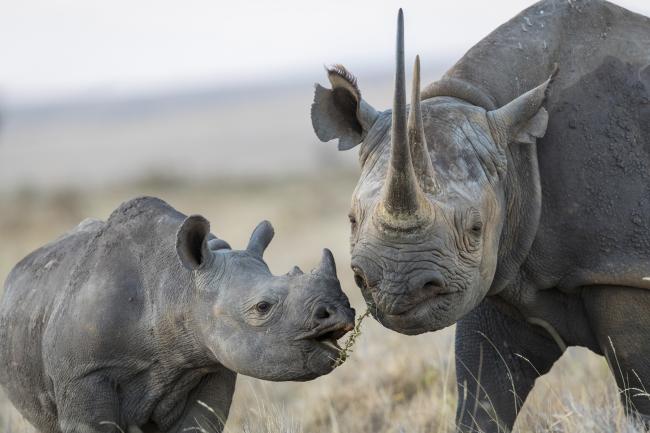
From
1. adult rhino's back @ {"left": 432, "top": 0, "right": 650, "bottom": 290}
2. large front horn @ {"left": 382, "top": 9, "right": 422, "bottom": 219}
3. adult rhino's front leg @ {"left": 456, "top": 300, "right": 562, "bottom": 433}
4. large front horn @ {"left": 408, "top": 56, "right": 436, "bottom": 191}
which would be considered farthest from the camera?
adult rhino's front leg @ {"left": 456, "top": 300, "right": 562, "bottom": 433}

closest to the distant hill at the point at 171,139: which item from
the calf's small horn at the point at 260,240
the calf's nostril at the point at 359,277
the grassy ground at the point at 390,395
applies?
the grassy ground at the point at 390,395

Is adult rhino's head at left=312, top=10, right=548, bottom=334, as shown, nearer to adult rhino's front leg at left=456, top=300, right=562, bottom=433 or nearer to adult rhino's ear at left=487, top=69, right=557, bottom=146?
adult rhino's ear at left=487, top=69, right=557, bottom=146

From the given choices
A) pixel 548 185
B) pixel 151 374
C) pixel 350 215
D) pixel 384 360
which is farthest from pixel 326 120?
pixel 384 360

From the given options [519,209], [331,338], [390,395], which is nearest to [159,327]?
[331,338]

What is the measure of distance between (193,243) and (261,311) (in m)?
0.57

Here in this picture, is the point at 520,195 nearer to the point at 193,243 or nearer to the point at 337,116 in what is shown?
the point at 337,116

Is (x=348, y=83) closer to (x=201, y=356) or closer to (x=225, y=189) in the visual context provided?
(x=201, y=356)

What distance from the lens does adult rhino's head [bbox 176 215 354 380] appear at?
566 centimetres

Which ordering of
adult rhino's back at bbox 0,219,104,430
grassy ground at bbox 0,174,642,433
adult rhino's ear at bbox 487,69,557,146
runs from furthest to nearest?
adult rhino's back at bbox 0,219,104,430
grassy ground at bbox 0,174,642,433
adult rhino's ear at bbox 487,69,557,146

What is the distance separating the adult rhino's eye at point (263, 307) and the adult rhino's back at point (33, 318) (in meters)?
1.20

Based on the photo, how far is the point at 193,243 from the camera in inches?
242

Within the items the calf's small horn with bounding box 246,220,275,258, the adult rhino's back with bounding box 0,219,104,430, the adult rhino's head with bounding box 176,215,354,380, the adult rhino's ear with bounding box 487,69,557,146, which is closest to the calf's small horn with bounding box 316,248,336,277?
the adult rhino's head with bounding box 176,215,354,380

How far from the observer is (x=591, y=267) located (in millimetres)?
6020

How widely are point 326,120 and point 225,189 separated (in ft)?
82.1
